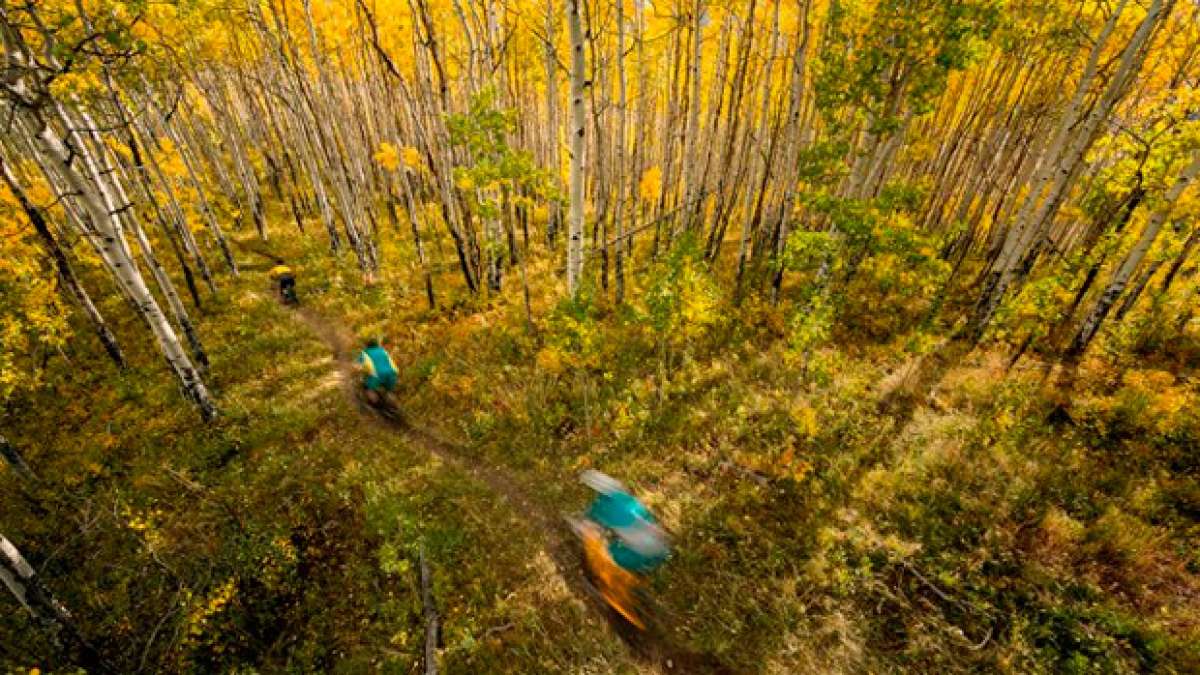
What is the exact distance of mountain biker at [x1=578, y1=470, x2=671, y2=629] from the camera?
6883 mm

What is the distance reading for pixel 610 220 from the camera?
835 inches

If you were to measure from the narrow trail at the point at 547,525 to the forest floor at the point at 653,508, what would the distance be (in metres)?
0.05

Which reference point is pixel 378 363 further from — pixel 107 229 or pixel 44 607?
pixel 44 607

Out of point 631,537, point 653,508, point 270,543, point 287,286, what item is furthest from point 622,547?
point 287,286

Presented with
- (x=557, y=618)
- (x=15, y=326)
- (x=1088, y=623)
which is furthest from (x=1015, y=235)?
(x=15, y=326)

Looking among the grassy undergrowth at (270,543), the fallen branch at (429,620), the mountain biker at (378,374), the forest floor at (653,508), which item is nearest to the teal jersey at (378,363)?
the mountain biker at (378,374)

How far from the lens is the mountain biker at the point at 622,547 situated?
6.88 meters

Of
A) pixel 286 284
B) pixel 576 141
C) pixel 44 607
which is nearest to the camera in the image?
pixel 44 607

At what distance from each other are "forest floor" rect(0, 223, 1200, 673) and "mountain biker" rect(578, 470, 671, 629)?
12.1 inches

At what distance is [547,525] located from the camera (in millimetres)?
8016

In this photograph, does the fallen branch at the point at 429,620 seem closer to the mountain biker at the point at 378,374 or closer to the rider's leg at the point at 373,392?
the rider's leg at the point at 373,392

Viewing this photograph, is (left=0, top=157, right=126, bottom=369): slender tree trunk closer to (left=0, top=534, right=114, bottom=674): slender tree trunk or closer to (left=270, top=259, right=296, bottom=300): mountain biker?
(left=270, top=259, right=296, bottom=300): mountain biker

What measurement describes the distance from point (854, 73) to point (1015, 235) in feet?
18.2

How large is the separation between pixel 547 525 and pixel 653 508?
191 cm
